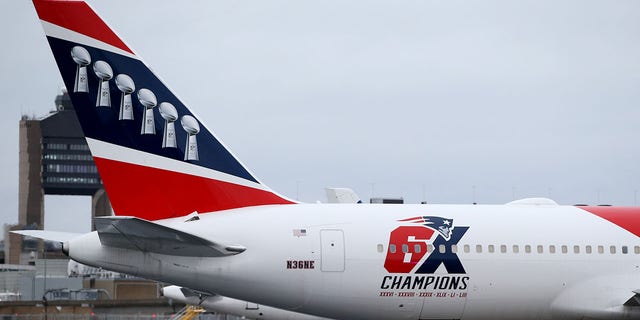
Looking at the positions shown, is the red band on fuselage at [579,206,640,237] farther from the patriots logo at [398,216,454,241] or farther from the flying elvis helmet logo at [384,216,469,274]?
the patriots logo at [398,216,454,241]

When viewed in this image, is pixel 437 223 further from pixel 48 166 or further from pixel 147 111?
pixel 48 166

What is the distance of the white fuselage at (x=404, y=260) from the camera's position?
2478 centimetres

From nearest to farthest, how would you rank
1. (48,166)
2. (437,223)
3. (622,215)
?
(437,223) < (622,215) < (48,166)

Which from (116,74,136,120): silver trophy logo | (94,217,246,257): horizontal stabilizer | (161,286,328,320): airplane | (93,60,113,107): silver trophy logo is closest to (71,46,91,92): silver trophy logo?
(93,60,113,107): silver trophy logo

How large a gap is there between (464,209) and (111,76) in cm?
993

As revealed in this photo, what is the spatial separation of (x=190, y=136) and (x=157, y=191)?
1546 millimetres

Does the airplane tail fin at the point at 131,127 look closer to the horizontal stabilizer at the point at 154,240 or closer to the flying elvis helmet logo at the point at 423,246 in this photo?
the horizontal stabilizer at the point at 154,240

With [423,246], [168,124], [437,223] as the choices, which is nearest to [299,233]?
[423,246]

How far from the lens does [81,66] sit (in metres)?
24.6

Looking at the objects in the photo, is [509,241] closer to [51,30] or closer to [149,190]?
[149,190]

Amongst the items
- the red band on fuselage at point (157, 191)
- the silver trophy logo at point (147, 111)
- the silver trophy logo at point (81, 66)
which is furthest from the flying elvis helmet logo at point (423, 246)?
the silver trophy logo at point (81, 66)

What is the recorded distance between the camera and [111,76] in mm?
24781

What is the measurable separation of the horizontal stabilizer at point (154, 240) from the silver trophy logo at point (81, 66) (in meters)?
3.72

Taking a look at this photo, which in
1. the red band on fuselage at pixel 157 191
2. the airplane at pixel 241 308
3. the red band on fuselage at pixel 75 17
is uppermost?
the red band on fuselage at pixel 75 17
